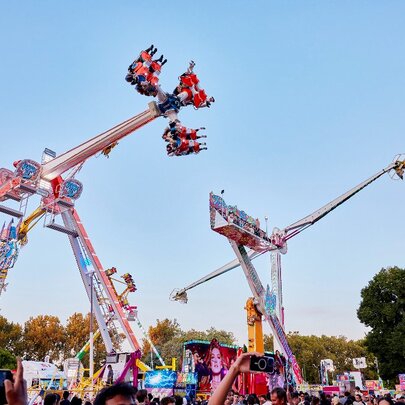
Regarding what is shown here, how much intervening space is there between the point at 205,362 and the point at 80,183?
12.9 metres

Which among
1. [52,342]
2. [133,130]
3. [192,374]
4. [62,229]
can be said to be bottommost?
[192,374]

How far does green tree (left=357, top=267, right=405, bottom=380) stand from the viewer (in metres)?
35.8

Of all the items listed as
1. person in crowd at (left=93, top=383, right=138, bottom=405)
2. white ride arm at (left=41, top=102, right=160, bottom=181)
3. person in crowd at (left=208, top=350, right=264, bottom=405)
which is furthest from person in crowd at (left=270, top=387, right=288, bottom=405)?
white ride arm at (left=41, top=102, right=160, bottom=181)

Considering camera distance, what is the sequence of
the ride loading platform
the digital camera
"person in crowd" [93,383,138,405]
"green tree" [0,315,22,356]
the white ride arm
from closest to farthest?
"person in crowd" [93,383,138,405]
the digital camera
the white ride arm
the ride loading platform
"green tree" [0,315,22,356]

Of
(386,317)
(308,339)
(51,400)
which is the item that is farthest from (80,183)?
(308,339)

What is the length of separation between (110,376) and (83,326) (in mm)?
37713

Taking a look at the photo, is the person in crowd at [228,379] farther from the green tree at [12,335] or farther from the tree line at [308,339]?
the green tree at [12,335]

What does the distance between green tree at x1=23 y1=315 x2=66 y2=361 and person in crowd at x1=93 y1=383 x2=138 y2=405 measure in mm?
52757

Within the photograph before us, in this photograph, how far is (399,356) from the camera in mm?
35812

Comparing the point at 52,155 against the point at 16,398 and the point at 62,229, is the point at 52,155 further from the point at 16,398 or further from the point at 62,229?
the point at 16,398

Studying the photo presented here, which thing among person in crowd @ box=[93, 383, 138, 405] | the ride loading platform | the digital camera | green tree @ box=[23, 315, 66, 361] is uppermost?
the ride loading platform

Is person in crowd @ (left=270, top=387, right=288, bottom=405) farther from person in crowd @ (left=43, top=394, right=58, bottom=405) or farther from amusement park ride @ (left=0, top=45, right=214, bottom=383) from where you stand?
amusement park ride @ (left=0, top=45, right=214, bottom=383)

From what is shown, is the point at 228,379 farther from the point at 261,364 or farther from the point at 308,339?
the point at 308,339

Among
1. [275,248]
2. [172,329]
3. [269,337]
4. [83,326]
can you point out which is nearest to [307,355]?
[269,337]
